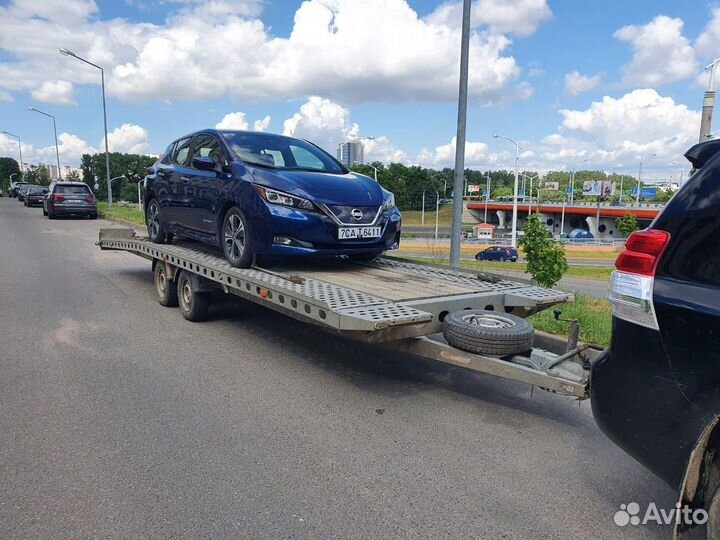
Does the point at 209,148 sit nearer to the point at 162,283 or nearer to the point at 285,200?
the point at 285,200

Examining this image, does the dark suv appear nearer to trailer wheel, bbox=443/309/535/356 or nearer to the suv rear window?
trailer wheel, bbox=443/309/535/356

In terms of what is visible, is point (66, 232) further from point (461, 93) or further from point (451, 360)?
point (451, 360)

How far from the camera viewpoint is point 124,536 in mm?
2652

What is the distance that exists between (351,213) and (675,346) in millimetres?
3481

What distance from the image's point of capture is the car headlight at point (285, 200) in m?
5.21

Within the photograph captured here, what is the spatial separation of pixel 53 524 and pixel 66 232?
17.9 m

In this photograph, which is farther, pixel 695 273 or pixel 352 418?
pixel 352 418

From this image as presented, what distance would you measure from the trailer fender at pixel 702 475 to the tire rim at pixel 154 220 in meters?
7.36

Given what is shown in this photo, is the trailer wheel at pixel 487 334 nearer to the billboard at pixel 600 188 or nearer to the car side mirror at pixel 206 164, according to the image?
the car side mirror at pixel 206 164

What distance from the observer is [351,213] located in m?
5.37

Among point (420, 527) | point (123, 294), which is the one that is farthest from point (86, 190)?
point (420, 527)

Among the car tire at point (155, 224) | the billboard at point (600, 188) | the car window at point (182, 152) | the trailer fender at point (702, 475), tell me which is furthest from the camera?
the billboard at point (600, 188)

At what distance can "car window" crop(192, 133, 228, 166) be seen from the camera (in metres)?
6.20

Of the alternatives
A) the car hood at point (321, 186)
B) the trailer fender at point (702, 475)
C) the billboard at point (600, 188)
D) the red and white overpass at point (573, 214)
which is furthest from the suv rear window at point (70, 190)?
the billboard at point (600, 188)
